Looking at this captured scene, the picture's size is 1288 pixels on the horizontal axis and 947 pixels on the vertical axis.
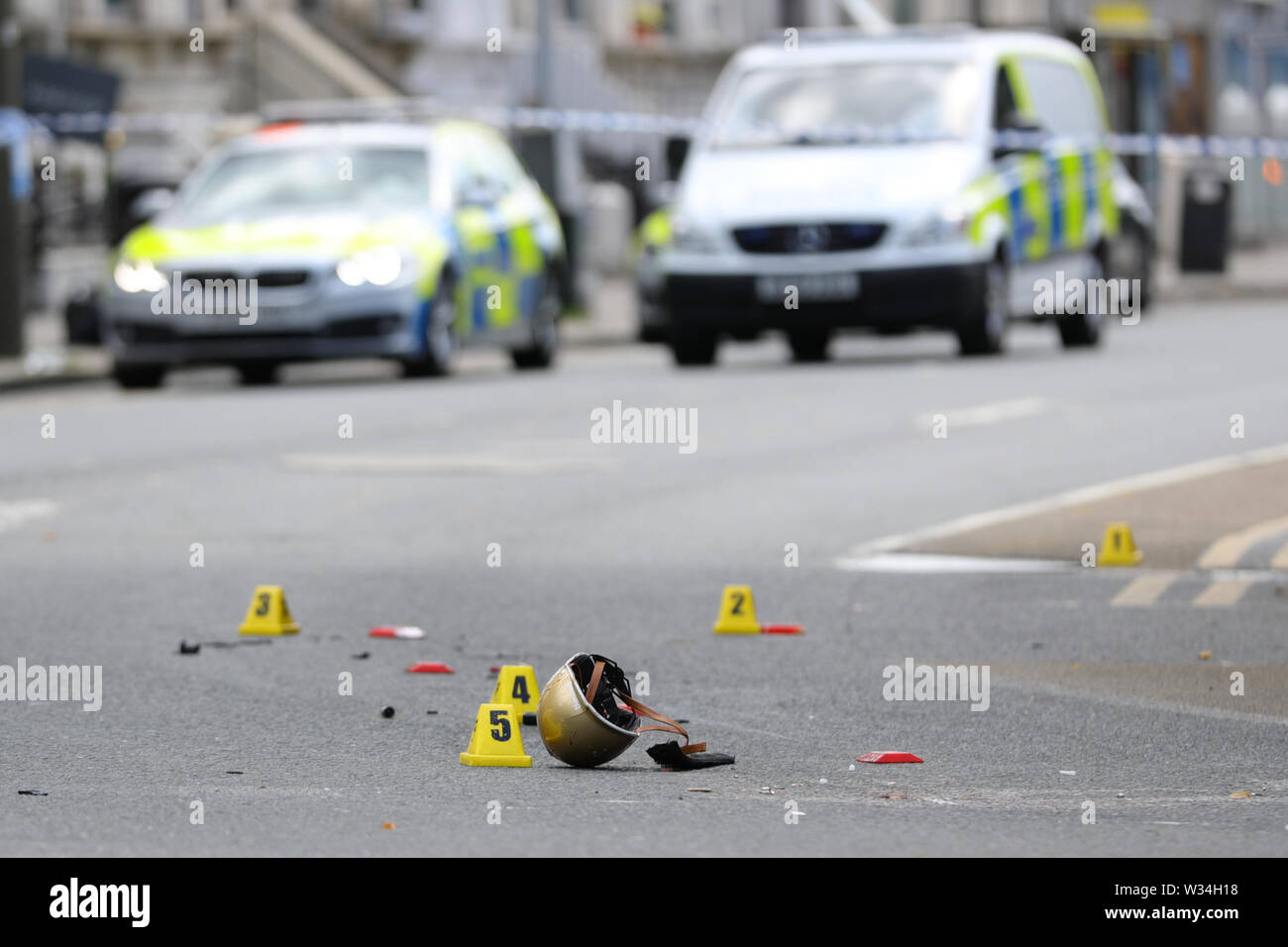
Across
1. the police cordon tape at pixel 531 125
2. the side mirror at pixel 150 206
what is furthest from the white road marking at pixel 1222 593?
the side mirror at pixel 150 206

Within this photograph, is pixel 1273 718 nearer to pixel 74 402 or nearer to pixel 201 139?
pixel 74 402

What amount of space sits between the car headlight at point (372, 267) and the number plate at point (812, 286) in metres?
2.55

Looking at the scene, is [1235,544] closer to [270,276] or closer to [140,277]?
[270,276]

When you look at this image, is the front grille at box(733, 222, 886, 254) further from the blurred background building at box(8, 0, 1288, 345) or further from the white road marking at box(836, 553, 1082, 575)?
the white road marking at box(836, 553, 1082, 575)

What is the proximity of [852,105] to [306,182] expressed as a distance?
3852 mm

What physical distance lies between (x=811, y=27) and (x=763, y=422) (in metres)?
34.8

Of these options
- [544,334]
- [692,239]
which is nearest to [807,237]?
[692,239]

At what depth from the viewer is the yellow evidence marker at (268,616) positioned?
9.73m

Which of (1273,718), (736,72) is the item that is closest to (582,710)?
(1273,718)

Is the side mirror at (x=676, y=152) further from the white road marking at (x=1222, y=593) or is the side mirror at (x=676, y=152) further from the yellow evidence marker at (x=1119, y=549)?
the white road marking at (x=1222, y=593)

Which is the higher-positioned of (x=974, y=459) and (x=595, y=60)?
(x=595, y=60)

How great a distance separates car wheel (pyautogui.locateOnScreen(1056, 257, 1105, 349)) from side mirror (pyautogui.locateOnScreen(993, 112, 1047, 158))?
5.44ft

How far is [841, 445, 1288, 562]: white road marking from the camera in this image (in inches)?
480

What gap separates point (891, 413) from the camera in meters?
18.1
